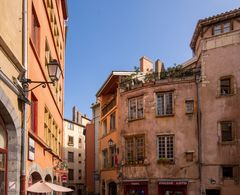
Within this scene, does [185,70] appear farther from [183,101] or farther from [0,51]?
[0,51]

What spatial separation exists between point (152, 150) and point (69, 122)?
43.9 m

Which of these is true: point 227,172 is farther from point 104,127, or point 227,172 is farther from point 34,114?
point 34,114

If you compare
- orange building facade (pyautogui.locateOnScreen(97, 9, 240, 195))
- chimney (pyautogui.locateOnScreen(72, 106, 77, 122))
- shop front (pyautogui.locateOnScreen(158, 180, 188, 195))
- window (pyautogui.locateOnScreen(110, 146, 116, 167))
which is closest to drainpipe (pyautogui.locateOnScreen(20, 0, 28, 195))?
orange building facade (pyautogui.locateOnScreen(97, 9, 240, 195))

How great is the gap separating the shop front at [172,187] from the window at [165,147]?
1509 millimetres

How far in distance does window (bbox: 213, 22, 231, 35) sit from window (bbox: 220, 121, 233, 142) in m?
5.92

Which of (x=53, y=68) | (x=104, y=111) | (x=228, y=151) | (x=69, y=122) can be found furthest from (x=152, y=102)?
(x=69, y=122)

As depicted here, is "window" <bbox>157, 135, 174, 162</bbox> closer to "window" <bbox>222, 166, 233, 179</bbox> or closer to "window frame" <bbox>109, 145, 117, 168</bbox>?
"window" <bbox>222, 166, 233, 179</bbox>

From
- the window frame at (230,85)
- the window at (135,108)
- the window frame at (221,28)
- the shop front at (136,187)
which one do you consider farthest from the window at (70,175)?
the window frame at (221,28)

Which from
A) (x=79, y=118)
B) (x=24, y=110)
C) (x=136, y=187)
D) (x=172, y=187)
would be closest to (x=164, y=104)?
(x=172, y=187)

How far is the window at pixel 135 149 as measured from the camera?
30438 millimetres

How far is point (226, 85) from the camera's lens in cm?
2816

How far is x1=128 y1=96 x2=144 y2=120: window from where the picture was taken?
3103cm

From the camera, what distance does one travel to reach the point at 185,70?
30.1 meters

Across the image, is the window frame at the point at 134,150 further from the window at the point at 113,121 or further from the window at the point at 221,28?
the window at the point at 221,28
